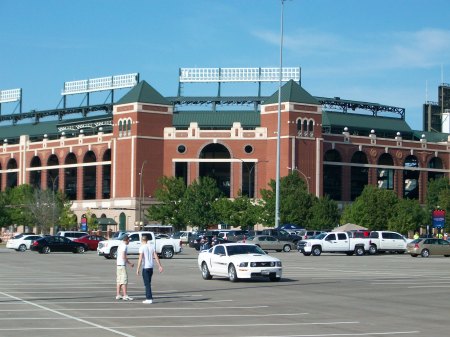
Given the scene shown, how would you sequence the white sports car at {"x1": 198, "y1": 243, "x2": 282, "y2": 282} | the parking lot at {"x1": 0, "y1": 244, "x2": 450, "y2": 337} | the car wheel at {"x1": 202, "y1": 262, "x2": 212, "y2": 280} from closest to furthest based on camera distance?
the parking lot at {"x1": 0, "y1": 244, "x2": 450, "y2": 337} → the white sports car at {"x1": 198, "y1": 243, "x2": 282, "y2": 282} → the car wheel at {"x1": 202, "y1": 262, "x2": 212, "y2": 280}

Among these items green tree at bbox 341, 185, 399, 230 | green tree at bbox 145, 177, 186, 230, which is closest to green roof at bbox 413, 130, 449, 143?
green tree at bbox 145, 177, 186, 230

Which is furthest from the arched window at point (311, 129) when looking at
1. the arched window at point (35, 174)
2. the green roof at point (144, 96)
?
the arched window at point (35, 174)

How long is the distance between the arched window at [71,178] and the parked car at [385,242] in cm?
7736

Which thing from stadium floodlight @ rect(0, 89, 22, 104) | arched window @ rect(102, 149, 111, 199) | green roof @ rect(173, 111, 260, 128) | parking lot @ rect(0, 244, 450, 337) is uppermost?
stadium floodlight @ rect(0, 89, 22, 104)

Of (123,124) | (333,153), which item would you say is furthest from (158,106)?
(333,153)

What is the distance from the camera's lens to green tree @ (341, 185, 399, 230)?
325 ft

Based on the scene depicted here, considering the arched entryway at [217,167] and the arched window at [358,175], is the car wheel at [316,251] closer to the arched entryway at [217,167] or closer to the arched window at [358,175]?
the arched entryway at [217,167]

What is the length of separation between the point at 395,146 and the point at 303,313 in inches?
4623

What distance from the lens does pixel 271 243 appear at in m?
72.7

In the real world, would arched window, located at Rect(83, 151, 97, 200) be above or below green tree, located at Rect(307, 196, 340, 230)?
above

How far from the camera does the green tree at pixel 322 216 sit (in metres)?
103

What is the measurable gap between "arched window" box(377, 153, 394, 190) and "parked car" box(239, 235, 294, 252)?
65241 mm

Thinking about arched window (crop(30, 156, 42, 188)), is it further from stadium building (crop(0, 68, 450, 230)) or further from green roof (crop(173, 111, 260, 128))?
green roof (crop(173, 111, 260, 128))

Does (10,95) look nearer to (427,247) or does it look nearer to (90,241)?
(90,241)
